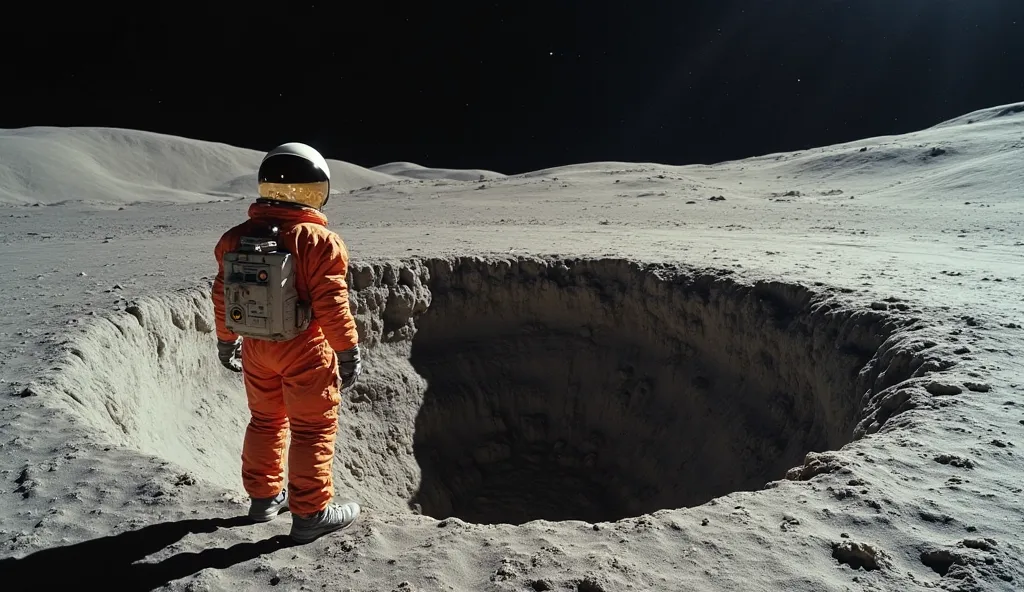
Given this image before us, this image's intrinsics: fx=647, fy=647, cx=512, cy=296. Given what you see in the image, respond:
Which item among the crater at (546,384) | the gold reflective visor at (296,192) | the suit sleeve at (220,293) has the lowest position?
the crater at (546,384)

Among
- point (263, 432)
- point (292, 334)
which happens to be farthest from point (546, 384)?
point (292, 334)

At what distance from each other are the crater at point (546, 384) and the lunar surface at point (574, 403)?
1.1 inches

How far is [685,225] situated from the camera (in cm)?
1055

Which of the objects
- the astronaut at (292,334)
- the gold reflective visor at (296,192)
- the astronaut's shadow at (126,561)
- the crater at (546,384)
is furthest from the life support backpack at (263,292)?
the crater at (546,384)

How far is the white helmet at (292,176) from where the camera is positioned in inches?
112

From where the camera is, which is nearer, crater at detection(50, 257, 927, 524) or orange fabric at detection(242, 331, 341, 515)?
orange fabric at detection(242, 331, 341, 515)

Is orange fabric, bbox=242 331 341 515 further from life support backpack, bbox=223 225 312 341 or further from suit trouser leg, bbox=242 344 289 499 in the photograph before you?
life support backpack, bbox=223 225 312 341

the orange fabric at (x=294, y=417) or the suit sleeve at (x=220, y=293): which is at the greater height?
the suit sleeve at (x=220, y=293)

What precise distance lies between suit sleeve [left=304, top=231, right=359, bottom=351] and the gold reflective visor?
1.00 feet

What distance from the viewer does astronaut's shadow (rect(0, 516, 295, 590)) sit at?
2314mm

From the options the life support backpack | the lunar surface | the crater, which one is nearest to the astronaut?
the life support backpack

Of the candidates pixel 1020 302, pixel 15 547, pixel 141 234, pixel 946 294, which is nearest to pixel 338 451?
pixel 15 547

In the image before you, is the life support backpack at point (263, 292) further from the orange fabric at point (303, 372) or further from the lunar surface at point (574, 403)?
the lunar surface at point (574, 403)

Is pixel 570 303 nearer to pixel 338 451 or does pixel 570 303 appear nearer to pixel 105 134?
pixel 338 451
